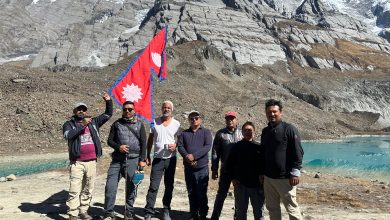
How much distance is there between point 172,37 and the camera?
11606cm

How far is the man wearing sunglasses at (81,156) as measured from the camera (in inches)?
331

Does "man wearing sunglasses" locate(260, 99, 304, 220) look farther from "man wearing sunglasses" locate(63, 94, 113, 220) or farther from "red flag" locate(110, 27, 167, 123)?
"man wearing sunglasses" locate(63, 94, 113, 220)

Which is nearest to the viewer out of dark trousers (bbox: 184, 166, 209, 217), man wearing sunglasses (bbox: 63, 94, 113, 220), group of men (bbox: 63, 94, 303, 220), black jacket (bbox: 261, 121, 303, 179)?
black jacket (bbox: 261, 121, 303, 179)

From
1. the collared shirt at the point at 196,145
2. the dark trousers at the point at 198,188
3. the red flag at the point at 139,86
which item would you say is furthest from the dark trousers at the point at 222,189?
the red flag at the point at 139,86

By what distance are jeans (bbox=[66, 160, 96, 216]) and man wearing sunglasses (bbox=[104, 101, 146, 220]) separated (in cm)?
42

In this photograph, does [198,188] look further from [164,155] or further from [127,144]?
[127,144]

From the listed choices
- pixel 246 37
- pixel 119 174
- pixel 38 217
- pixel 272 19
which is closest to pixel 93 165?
pixel 119 174

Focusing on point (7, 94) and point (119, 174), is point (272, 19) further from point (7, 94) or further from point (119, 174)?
point (119, 174)

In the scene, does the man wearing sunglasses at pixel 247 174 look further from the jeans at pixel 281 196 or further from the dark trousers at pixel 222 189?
the dark trousers at pixel 222 189

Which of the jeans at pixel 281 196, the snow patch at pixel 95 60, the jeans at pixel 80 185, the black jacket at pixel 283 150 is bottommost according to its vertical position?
the snow patch at pixel 95 60

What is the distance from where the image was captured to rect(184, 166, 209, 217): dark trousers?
28.0 feet

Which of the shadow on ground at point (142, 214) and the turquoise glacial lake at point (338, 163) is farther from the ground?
the shadow on ground at point (142, 214)

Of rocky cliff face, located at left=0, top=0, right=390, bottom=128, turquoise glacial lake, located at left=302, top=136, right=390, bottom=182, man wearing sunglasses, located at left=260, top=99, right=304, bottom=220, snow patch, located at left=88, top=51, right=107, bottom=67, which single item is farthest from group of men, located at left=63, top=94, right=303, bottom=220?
snow patch, located at left=88, top=51, right=107, bottom=67

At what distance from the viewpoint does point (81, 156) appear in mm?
8539
